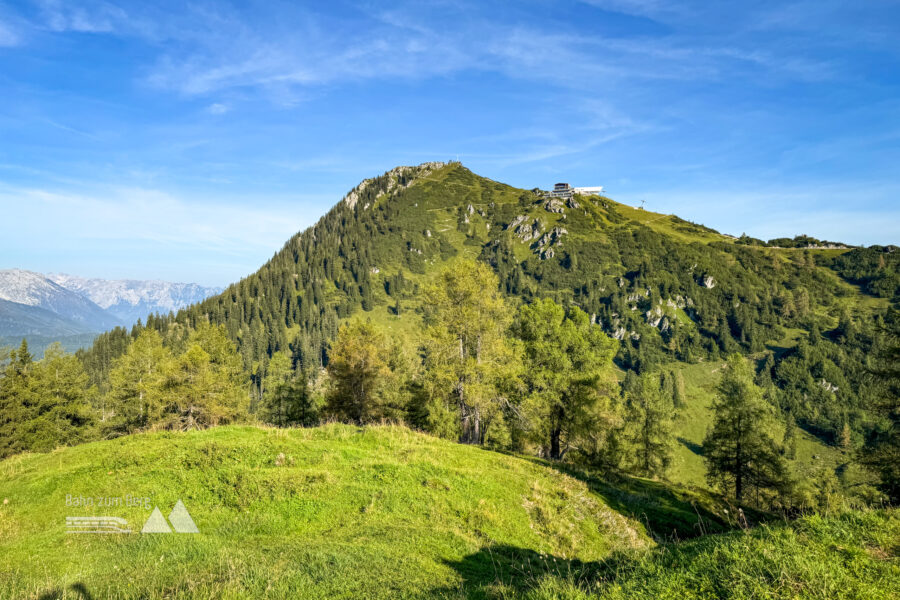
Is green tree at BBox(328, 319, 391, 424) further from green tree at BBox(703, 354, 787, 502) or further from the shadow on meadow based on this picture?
the shadow on meadow

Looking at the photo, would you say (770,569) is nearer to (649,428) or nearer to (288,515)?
(288,515)

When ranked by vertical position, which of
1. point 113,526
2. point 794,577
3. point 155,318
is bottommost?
point 155,318

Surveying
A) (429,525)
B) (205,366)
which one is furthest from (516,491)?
(205,366)

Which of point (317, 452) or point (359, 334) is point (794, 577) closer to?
point (317, 452)

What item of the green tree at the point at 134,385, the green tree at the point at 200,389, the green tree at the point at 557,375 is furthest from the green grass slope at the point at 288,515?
the green tree at the point at 134,385

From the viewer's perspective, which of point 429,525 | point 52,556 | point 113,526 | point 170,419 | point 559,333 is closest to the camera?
point 52,556

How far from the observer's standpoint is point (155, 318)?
180m

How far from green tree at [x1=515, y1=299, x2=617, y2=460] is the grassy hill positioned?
391 inches

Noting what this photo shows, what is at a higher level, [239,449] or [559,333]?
[559,333]

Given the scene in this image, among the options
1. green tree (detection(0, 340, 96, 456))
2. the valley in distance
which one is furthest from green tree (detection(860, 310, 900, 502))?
green tree (detection(0, 340, 96, 456))

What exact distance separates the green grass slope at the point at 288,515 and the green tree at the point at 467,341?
6993 mm

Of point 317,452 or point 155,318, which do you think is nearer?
point 317,452

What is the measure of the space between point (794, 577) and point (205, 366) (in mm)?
51902

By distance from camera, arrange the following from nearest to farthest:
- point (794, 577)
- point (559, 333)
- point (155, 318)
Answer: point (794, 577) < point (559, 333) < point (155, 318)
